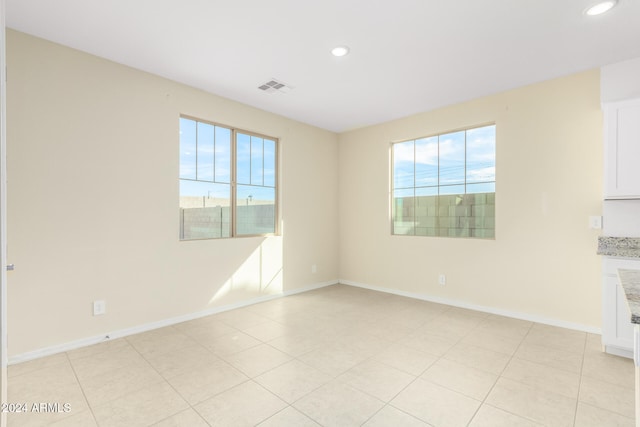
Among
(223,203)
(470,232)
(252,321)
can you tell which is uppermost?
(223,203)

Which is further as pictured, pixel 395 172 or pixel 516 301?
pixel 395 172

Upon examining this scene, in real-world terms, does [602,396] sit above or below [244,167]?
below

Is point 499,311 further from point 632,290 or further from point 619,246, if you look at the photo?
point 632,290

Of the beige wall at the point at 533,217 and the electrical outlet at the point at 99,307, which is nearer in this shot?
the electrical outlet at the point at 99,307

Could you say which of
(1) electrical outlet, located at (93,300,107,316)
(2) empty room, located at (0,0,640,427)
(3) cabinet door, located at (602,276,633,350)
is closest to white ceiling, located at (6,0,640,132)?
(2) empty room, located at (0,0,640,427)

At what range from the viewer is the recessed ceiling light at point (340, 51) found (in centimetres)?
277

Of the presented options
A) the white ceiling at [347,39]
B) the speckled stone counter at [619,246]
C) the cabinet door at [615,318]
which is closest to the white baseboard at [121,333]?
the white ceiling at [347,39]

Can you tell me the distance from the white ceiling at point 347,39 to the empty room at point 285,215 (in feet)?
0.07

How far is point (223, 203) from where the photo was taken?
398 centimetres

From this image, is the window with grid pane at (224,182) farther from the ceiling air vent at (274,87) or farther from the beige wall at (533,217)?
the beige wall at (533,217)

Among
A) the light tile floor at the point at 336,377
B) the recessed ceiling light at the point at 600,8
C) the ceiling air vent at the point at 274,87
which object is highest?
the recessed ceiling light at the point at 600,8

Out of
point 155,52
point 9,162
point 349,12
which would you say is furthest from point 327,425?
point 155,52

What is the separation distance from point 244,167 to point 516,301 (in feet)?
12.3

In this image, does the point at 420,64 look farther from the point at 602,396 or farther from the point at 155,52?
the point at 602,396
